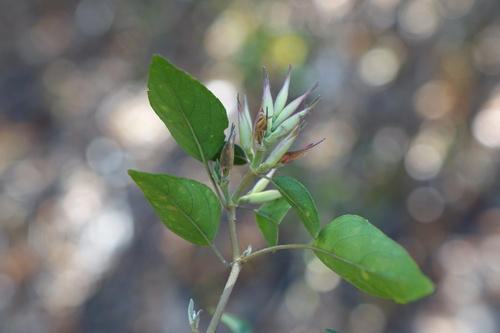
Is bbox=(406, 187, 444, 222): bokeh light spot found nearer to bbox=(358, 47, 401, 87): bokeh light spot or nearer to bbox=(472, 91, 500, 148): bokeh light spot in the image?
bbox=(472, 91, 500, 148): bokeh light spot

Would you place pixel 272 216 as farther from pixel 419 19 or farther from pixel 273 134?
pixel 419 19

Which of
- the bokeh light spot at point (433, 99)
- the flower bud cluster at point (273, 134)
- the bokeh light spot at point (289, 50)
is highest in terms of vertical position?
the flower bud cluster at point (273, 134)

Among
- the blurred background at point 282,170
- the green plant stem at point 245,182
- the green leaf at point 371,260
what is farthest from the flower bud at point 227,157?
Result: the blurred background at point 282,170

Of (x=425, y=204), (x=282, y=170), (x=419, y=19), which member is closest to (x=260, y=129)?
(x=282, y=170)

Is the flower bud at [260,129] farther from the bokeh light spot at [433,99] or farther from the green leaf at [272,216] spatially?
the bokeh light spot at [433,99]

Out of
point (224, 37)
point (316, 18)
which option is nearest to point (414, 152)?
point (316, 18)
